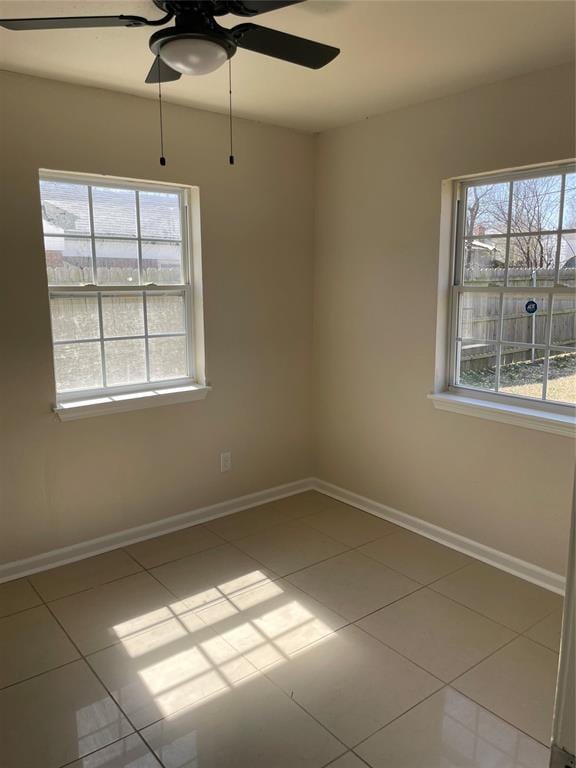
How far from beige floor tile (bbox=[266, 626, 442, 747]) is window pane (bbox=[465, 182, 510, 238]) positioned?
2140 mm

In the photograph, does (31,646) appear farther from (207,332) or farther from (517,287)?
(517,287)

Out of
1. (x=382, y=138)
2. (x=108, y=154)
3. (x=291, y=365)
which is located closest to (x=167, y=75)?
(x=108, y=154)

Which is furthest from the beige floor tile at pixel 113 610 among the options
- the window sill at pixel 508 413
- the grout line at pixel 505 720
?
the window sill at pixel 508 413

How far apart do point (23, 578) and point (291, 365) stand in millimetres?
2072

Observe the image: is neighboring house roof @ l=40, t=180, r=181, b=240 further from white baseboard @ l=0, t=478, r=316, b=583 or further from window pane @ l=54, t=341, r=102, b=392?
white baseboard @ l=0, t=478, r=316, b=583

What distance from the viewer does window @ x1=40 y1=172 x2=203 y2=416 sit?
296 centimetres

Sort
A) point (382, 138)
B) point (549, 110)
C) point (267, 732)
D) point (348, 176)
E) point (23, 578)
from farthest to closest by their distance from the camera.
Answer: point (348, 176) < point (382, 138) < point (23, 578) < point (549, 110) < point (267, 732)

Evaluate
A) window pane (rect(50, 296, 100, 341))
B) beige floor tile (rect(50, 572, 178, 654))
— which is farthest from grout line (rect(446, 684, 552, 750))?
window pane (rect(50, 296, 100, 341))

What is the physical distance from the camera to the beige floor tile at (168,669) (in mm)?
2057

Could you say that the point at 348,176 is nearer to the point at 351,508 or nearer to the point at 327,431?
the point at 327,431

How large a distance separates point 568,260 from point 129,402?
240cm

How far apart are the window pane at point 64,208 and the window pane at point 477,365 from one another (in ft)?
7.22

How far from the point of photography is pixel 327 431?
4016mm

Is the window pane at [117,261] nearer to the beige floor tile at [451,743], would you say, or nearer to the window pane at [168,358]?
the window pane at [168,358]
